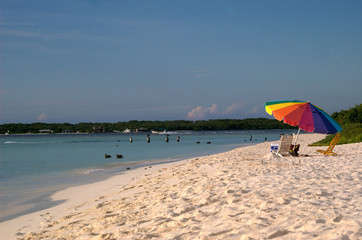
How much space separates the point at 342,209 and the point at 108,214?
3.80m

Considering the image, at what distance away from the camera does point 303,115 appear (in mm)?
13188

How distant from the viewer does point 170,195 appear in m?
6.89

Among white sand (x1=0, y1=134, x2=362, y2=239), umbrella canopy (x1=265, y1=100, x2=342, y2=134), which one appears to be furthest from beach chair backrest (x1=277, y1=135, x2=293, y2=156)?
white sand (x1=0, y1=134, x2=362, y2=239)

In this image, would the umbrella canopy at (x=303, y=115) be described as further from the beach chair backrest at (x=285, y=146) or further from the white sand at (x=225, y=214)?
the white sand at (x=225, y=214)

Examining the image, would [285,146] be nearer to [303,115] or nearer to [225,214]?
[303,115]

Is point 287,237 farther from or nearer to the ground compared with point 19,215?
farther from the ground

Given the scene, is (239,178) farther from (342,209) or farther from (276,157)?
(276,157)

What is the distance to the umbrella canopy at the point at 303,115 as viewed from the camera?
42.4 feet

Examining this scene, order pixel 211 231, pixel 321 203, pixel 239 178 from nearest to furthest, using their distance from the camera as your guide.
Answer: pixel 211 231
pixel 321 203
pixel 239 178

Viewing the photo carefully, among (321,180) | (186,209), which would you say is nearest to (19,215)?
(186,209)

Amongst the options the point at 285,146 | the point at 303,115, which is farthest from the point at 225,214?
the point at 285,146

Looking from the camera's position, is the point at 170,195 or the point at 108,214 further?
the point at 170,195

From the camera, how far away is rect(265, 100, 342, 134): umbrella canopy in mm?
12938

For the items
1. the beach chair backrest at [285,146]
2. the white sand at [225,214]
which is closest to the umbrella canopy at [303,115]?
the beach chair backrest at [285,146]
